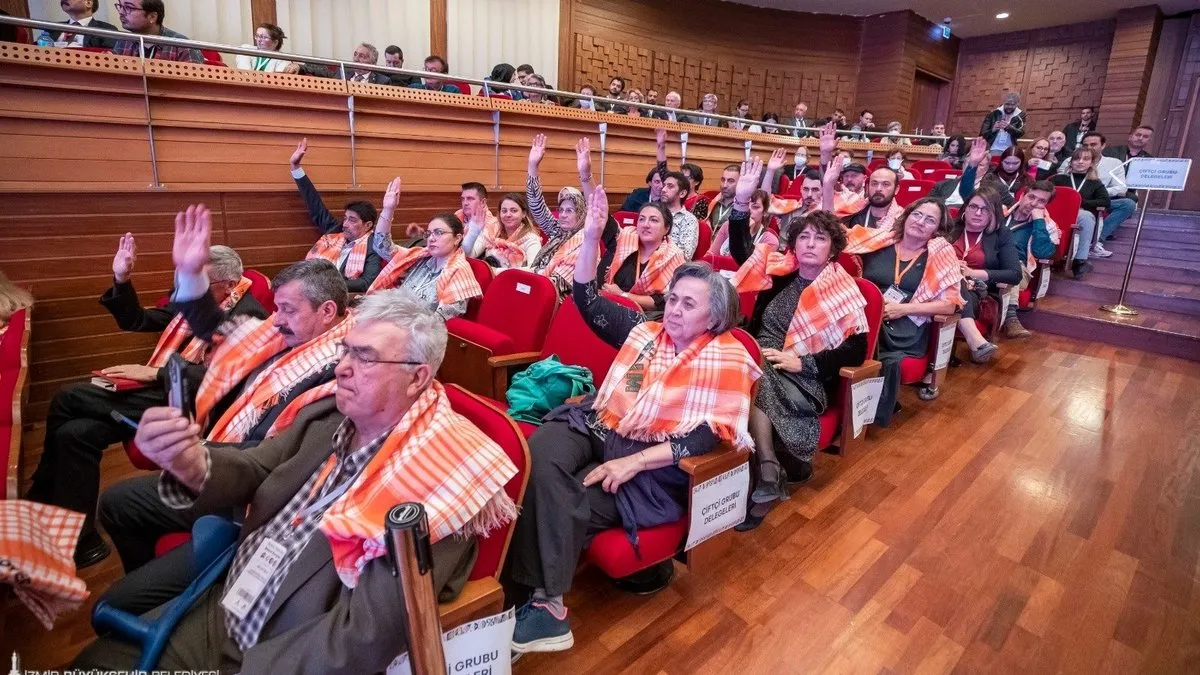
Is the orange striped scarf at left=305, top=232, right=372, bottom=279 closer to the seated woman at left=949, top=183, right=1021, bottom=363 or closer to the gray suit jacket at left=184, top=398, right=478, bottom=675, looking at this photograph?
the gray suit jacket at left=184, top=398, right=478, bottom=675

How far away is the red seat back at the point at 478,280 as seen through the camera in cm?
246

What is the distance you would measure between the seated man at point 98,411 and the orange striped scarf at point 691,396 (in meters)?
1.07

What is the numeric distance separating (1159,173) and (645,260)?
3540 mm

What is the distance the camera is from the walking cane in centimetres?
62

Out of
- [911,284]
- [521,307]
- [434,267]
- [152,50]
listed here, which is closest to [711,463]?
[521,307]

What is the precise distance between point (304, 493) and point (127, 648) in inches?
12.4

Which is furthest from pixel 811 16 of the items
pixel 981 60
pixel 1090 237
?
pixel 1090 237

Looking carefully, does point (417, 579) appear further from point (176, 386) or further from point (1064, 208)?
point (1064, 208)

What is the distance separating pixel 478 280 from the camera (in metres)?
2.49

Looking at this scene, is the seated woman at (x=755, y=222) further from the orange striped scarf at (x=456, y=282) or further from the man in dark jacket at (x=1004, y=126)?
the man in dark jacket at (x=1004, y=126)

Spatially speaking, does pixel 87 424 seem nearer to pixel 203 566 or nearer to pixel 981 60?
pixel 203 566

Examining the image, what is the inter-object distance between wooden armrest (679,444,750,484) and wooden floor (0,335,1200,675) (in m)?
0.39

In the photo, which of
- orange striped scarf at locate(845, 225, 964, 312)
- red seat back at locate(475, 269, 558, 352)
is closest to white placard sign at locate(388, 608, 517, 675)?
red seat back at locate(475, 269, 558, 352)

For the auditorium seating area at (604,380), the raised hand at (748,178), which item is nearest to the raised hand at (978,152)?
the auditorium seating area at (604,380)
